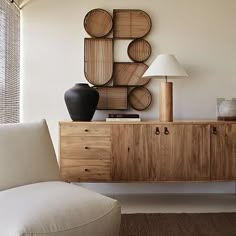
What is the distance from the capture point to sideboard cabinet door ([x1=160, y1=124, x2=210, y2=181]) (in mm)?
3203

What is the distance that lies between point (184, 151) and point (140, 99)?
0.75 meters

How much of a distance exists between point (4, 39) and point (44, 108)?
31.9 inches

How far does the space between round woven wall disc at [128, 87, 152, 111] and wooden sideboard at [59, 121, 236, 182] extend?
1.57ft

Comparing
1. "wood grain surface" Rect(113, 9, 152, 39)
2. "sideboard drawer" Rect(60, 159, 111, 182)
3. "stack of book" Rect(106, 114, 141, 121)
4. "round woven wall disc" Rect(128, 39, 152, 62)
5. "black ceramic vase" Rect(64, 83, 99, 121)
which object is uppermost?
"wood grain surface" Rect(113, 9, 152, 39)

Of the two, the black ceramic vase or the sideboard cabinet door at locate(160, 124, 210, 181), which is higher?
the black ceramic vase

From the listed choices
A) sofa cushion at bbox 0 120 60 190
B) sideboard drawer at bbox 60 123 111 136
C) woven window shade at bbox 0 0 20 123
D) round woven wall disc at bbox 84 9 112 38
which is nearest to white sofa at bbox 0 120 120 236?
Result: sofa cushion at bbox 0 120 60 190

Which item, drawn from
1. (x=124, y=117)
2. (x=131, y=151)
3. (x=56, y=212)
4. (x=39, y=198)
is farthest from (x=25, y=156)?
(x=124, y=117)

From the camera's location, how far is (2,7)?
3115mm

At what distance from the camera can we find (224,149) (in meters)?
3.22

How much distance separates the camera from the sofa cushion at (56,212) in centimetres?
158

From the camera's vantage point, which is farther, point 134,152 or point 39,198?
point 134,152

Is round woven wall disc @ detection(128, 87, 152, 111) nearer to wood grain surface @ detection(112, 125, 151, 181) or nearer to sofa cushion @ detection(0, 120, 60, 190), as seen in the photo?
wood grain surface @ detection(112, 125, 151, 181)

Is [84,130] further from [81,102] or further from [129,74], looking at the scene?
[129,74]

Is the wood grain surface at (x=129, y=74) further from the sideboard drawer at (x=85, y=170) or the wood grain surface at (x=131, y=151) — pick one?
the sideboard drawer at (x=85, y=170)
